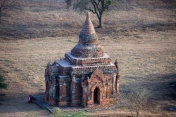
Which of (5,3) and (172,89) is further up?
(5,3)

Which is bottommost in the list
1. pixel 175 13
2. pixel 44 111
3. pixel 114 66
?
pixel 44 111

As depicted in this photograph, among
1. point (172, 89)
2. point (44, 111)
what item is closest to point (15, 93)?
point (44, 111)

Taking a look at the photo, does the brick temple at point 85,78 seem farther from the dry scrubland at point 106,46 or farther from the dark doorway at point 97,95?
the dry scrubland at point 106,46

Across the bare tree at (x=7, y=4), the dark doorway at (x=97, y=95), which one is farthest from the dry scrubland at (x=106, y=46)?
the dark doorway at (x=97, y=95)

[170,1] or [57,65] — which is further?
[170,1]

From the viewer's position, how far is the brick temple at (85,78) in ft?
83.5

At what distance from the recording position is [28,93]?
29516mm

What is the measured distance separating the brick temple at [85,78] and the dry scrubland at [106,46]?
1.51 metres

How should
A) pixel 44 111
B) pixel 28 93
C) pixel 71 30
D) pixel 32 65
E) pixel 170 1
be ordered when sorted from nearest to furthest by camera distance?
1. pixel 44 111
2. pixel 28 93
3. pixel 32 65
4. pixel 71 30
5. pixel 170 1

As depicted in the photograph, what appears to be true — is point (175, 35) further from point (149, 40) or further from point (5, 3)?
point (5, 3)

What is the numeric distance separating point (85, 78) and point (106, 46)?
20.5 metres

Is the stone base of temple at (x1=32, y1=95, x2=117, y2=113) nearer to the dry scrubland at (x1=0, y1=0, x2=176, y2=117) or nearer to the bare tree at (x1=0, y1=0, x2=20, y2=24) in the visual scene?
the dry scrubland at (x1=0, y1=0, x2=176, y2=117)

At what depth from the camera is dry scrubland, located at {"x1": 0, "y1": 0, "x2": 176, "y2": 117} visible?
29.3 m

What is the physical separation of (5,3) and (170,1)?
30553 mm
